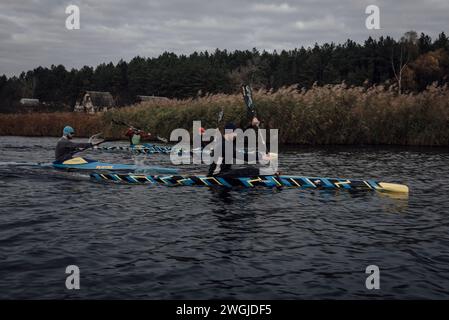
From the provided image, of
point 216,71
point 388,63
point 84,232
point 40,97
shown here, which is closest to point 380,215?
point 84,232

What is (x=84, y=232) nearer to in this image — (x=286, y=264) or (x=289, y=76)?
(x=286, y=264)

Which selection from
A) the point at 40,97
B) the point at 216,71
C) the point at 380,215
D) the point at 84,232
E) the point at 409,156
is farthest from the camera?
the point at 40,97

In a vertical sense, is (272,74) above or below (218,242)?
above

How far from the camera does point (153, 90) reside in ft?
281

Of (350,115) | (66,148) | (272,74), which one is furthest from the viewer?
(272,74)

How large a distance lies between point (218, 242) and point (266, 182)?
4495 millimetres

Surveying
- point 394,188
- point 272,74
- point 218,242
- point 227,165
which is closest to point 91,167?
point 227,165

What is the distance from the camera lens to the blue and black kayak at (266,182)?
11.0 m

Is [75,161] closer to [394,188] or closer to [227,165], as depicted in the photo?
[227,165]

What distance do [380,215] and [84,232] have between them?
18.9 ft

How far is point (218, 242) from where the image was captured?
7199mm

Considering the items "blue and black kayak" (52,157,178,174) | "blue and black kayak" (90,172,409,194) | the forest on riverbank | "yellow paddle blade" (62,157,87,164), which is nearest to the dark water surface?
"blue and black kayak" (90,172,409,194)

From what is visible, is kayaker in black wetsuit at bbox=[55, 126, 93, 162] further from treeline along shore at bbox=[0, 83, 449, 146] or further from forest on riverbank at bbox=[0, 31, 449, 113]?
forest on riverbank at bbox=[0, 31, 449, 113]

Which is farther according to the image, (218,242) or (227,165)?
(227,165)
